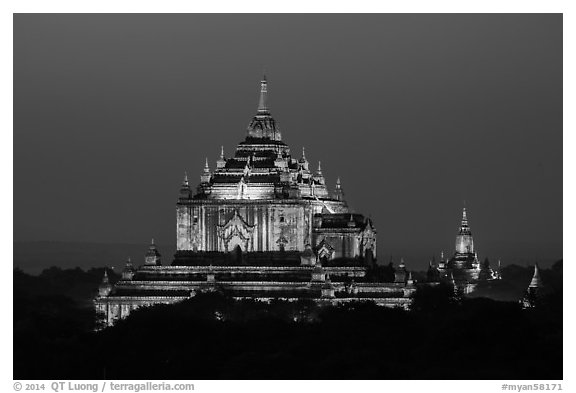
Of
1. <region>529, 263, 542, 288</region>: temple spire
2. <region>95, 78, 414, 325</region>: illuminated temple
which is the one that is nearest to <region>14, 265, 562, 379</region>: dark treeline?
<region>95, 78, 414, 325</region>: illuminated temple

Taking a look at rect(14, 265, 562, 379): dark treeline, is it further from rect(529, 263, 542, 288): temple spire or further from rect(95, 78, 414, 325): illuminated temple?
rect(529, 263, 542, 288): temple spire

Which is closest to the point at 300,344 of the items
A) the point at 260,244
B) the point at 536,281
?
the point at 260,244

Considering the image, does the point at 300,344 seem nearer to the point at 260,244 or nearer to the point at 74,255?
the point at 260,244

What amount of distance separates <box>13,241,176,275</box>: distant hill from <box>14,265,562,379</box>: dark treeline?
2849 centimetres

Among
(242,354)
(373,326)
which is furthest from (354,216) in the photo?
(242,354)

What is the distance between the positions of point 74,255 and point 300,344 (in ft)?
198

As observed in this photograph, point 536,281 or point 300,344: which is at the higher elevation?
point 536,281

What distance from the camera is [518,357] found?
373ft

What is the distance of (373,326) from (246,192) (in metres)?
24.4

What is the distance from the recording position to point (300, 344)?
119500 mm
